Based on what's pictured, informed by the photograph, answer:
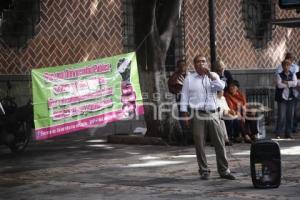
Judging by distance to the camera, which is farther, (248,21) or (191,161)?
(248,21)

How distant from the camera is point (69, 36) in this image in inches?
737

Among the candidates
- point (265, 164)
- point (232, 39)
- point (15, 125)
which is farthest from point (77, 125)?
point (232, 39)

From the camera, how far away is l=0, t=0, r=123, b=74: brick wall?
1795cm

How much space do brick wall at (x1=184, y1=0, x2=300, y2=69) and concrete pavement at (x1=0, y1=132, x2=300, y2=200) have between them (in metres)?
6.34

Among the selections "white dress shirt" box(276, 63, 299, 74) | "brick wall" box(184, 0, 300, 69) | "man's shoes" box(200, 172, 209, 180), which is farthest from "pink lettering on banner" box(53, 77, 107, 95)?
"brick wall" box(184, 0, 300, 69)

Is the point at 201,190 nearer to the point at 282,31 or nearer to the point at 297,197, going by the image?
the point at 297,197

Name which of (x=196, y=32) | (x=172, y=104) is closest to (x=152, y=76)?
(x=172, y=104)

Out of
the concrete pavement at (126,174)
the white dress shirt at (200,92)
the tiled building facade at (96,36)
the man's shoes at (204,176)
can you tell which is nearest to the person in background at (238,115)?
the concrete pavement at (126,174)

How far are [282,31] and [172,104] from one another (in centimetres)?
936

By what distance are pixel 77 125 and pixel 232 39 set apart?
9.39 meters

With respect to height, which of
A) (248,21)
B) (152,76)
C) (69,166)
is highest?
(248,21)

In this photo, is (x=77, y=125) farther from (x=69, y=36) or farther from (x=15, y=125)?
(x=69, y=36)

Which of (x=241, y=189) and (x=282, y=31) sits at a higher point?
(x=282, y=31)

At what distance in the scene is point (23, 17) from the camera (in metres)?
18.0
